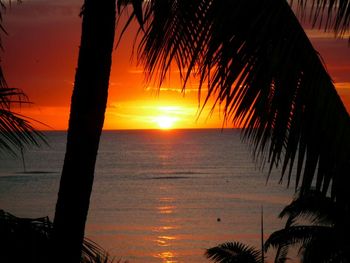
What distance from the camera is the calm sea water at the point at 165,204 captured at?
45438 millimetres

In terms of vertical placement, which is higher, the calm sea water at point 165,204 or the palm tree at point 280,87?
the calm sea water at point 165,204

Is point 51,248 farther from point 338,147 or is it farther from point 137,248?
point 137,248

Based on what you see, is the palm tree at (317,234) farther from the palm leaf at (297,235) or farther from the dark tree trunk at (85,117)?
the dark tree trunk at (85,117)

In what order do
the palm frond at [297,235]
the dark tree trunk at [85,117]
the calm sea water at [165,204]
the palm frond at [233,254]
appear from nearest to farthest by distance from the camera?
the dark tree trunk at [85,117] < the palm frond at [233,254] < the palm frond at [297,235] < the calm sea water at [165,204]

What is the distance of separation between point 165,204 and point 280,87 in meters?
64.4

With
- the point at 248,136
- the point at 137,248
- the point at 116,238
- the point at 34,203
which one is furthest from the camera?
the point at 34,203

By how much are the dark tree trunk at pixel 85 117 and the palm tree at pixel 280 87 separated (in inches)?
47.1

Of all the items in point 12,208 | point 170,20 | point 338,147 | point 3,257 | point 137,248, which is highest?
point 12,208

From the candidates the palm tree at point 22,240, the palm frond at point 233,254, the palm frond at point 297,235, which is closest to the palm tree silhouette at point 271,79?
the palm tree at point 22,240

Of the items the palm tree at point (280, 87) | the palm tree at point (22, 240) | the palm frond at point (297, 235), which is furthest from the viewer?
the palm frond at point (297, 235)

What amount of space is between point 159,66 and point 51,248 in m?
1.37

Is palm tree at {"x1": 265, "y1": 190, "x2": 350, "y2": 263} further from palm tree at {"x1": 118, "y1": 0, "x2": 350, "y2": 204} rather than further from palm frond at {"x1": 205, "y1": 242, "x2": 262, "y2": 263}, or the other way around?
palm tree at {"x1": 118, "y1": 0, "x2": 350, "y2": 204}

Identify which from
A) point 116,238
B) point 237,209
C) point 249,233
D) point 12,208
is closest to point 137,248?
point 116,238

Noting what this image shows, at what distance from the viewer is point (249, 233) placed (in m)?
49.5
